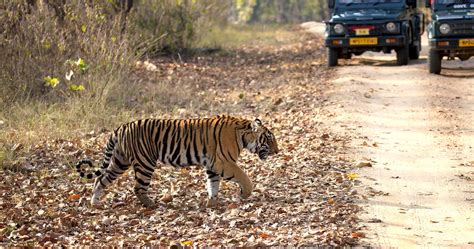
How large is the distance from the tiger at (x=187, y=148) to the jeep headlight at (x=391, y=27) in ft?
40.0

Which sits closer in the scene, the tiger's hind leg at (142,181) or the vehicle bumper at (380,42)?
the tiger's hind leg at (142,181)

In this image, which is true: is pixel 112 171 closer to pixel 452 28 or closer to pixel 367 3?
pixel 452 28

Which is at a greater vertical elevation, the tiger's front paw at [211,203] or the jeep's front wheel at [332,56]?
the tiger's front paw at [211,203]

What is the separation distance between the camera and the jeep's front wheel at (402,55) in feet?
73.8

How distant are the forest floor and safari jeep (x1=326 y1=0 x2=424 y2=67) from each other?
420 cm

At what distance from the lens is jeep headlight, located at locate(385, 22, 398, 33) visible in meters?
21.8

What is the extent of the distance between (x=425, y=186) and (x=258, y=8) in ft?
264

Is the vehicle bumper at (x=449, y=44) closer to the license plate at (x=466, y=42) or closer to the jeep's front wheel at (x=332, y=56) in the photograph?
the license plate at (x=466, y=42)

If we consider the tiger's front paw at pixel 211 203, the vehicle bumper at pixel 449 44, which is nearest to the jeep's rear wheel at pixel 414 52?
the vehicle bumper at pixel 449 44

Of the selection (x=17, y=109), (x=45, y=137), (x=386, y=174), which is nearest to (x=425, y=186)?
(x=386, y=174)

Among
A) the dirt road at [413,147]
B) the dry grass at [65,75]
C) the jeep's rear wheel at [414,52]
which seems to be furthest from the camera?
the jeep's rear wheel at [414,52]

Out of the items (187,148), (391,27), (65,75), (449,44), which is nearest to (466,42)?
(449,44)

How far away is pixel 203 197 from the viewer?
34.4 ft

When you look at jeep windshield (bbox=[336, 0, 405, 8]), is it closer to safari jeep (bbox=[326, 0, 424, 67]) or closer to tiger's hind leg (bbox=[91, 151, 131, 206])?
safari jeep (bbox=[326, 0, 424, 67])
